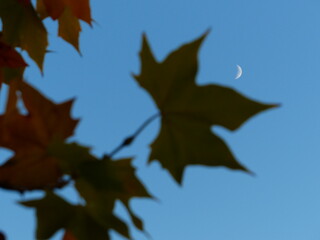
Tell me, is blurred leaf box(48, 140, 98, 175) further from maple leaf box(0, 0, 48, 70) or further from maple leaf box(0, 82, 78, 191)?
maple leaf box(0, 0, 48, 70)

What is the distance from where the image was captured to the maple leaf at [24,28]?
1.21 meters

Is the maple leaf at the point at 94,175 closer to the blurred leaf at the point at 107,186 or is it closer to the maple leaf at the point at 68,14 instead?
the blurred leaf at the point at 107,186

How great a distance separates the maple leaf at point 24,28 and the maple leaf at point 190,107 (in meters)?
0.58

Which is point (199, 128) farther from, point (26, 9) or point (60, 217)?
point (26, 9)

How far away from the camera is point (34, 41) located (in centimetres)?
125

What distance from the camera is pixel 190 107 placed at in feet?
2.38

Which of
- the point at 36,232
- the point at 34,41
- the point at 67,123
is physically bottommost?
the point at 36,232

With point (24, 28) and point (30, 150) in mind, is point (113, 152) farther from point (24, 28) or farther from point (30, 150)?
point (24, 28)

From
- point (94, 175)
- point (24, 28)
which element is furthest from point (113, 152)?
point (24, 28)


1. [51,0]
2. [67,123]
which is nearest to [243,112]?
[67,123]

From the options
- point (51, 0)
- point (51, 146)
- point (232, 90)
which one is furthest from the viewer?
point (51, 0)

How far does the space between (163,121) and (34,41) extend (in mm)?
607

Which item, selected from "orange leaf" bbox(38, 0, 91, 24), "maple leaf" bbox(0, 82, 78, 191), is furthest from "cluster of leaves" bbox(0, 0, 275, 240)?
"orange leaf" bbox(38, 0, 91, 24)

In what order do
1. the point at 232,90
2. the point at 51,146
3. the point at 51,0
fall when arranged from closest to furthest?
1. the point at 51,146
2. the point at 232,90
3. the point at 51,0
